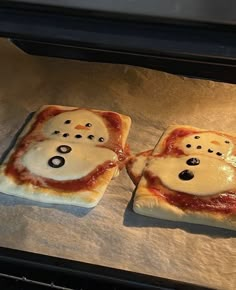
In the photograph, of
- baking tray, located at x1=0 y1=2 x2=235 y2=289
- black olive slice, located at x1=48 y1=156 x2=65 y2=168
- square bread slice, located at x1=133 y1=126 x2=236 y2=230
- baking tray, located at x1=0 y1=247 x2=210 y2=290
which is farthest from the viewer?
black olive slice, located at x1=48 y1=156 x2=65 y2=168

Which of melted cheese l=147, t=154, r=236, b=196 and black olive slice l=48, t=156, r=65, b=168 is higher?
melted cheese l=147, t=154, r=236, b=196

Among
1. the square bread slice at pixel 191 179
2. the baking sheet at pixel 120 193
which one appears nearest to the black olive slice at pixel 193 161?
the square bread slice at pixel 191 179

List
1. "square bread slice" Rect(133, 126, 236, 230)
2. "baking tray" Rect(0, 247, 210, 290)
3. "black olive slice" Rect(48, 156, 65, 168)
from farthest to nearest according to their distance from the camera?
"black olive slice" Rect(48, 156, 65, 168), "square bread slice" Rect(133, 126, 236, 230), "baking tray" Rect(0, 247, 210, 290)

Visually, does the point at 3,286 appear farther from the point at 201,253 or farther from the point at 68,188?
the point at 201,253

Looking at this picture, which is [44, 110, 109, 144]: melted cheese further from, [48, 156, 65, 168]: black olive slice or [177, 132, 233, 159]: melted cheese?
[177, 132, 233, 159]: melted cheese

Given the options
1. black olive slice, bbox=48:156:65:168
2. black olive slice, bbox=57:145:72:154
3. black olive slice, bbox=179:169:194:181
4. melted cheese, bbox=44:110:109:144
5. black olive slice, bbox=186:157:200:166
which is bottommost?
black olive slice, bbox=48:156:65:168

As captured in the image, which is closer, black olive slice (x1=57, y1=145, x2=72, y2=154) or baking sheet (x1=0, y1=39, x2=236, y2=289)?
baking sheet (x1=0, y1=39, x2=236, y2=289)

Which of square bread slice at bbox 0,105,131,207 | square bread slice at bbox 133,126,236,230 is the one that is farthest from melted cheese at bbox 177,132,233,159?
square bread slice at bbox 0,105,131,207
